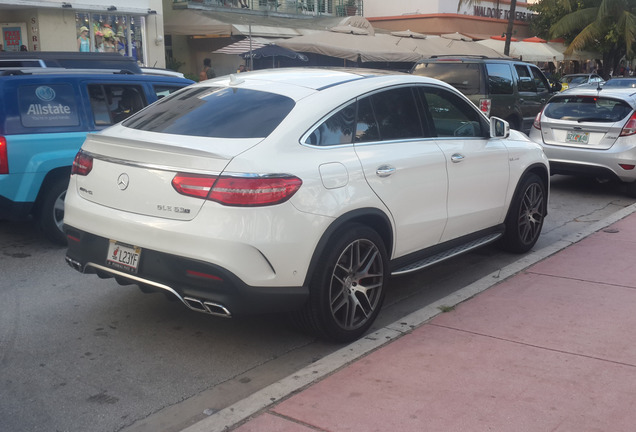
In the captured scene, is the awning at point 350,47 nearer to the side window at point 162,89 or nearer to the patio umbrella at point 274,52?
the patio umbrella at point 274,52

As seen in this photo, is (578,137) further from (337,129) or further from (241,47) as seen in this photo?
(241,47)

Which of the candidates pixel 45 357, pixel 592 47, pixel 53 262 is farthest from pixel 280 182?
pixel 592 47

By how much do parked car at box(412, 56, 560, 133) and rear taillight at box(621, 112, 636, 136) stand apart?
3640 millimetres

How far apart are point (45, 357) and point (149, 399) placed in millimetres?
951

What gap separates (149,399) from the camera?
418 centimetres

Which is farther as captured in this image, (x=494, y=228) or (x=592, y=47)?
(x=592, y=47)

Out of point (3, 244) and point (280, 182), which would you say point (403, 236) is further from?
point (3, 244)

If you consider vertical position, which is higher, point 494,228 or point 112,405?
point 494,228

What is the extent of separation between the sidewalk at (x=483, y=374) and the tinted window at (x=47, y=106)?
4039 millimetres

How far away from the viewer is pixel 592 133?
10461 millimetres

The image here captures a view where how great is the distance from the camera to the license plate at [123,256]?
455cm

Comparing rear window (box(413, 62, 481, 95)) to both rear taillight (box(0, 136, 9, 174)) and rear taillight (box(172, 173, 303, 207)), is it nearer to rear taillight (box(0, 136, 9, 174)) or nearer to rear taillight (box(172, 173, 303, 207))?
rear taillight (box(0, 136, 9, 174))

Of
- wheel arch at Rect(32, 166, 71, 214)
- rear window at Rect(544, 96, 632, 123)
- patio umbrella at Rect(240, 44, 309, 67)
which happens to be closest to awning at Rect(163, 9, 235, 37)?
patio umbrella at Rect(240, 44, 309, 67)

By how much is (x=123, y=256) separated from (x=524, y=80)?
1224 cm
